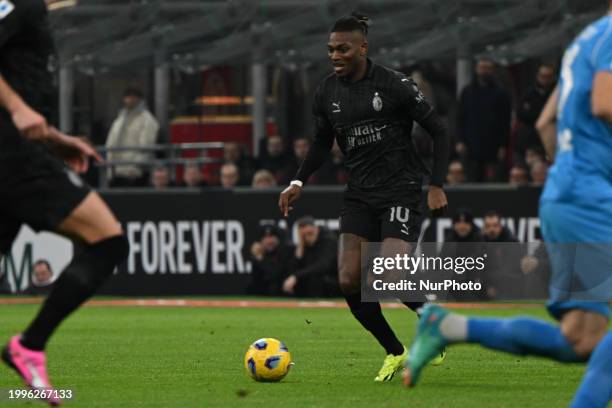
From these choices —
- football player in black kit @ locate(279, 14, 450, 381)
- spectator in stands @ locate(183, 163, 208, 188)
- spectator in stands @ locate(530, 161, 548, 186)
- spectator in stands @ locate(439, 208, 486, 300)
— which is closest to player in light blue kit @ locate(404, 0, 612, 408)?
football player in black kit @ locate(279, 14, 450, 381)

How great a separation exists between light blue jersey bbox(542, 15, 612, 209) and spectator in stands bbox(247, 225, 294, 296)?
15211 mm

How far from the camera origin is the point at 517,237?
841 inches

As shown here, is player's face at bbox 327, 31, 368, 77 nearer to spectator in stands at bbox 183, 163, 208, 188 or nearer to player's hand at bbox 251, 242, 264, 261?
player's hand at bbox 251, 242, 264, 261

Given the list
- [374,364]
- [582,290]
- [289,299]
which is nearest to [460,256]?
[289,299]

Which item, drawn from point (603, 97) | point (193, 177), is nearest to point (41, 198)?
point (603, 97)

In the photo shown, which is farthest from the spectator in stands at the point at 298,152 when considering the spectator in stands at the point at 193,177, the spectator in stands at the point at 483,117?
the spectator in stands at the point at 483,117

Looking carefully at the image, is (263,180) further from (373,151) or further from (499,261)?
(373,151)

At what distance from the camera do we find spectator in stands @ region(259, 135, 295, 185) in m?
23.1

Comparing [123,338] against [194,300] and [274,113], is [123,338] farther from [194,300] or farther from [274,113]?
[274,113]

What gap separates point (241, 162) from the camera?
23.5m

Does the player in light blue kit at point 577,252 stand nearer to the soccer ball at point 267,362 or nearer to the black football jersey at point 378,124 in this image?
the soccer ball at point 267,362

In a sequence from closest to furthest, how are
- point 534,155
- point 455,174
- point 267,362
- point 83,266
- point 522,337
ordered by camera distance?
point 522,337 → point 83,266 → point 267,362 → point 534,155 → point 455,174

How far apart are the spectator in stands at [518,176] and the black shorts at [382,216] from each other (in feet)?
33.9

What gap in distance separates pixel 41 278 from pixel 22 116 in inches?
629
